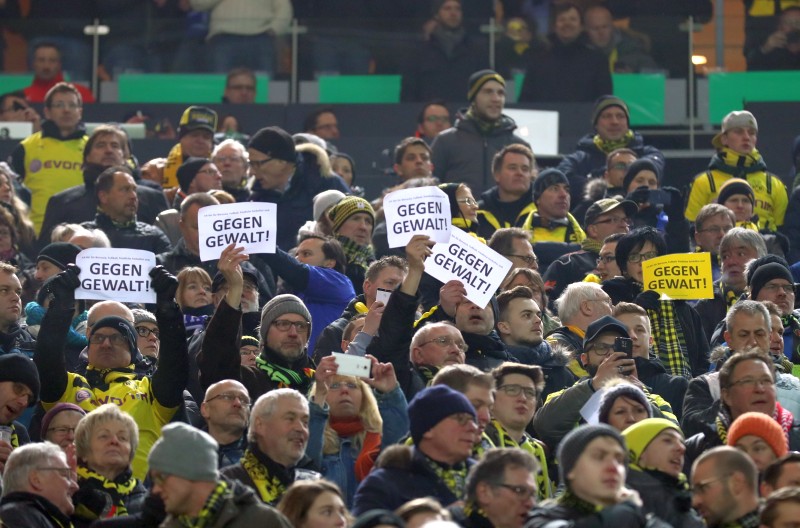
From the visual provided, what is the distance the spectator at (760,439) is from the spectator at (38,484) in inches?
127

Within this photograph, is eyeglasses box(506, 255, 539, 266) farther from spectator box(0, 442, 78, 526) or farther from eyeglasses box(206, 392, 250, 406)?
spectator box(0, 442, 78, 526)

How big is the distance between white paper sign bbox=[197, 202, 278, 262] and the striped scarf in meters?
2.46

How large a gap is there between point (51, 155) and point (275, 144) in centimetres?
258

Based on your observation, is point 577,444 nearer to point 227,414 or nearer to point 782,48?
point 227,414

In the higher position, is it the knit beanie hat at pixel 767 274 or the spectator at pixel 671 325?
the knit beanie hat at pixel 767 274

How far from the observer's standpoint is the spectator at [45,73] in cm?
2017

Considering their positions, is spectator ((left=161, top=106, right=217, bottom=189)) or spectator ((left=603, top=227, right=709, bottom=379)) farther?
spectator ((left=161, top=106, right=217, bottom=189))

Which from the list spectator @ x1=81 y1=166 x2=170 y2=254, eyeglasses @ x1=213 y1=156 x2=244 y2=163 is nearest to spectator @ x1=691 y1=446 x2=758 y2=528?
spectator @ x1=81 y1=166 x2=170 y2=254

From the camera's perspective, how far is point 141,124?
64.5 ft

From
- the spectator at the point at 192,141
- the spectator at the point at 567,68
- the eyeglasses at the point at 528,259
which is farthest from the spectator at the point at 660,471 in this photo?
the spectator at the point at 567,68

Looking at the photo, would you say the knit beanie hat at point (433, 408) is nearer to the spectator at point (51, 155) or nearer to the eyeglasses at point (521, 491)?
the eyeglasses at point (521, 491)

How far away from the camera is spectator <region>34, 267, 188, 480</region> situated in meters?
11.3

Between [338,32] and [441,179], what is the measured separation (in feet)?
9.99

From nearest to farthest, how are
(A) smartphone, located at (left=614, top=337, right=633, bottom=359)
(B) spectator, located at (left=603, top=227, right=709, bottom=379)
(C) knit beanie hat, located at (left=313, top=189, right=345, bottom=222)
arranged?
1. (A) smartphone, located at (left=614, top=337, right=633, bottom=359)
2. (B) spectator, located at (left=603, top=227, right=709, bottom=379)
3. (C) knit beanie hat, located at (left=313, top=189, right=345, bottom=222)
